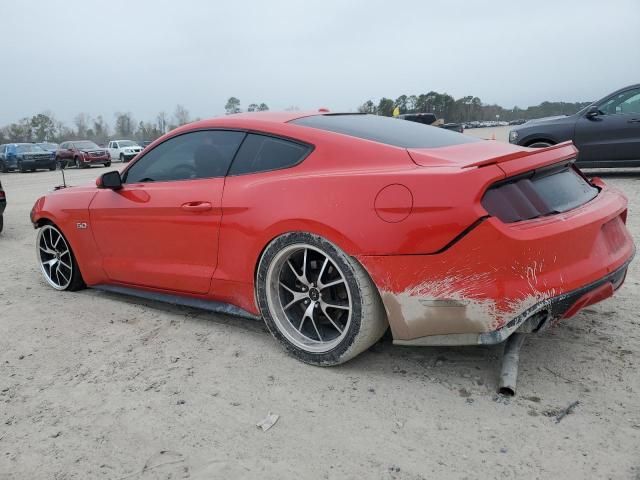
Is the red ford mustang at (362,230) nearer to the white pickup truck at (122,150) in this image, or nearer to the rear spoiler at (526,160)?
the rear spoiler at (526,160)

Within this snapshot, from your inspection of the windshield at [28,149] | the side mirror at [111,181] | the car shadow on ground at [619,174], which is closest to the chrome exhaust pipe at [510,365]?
the side mirror at [111,181]

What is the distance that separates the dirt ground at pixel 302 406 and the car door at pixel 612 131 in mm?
6364

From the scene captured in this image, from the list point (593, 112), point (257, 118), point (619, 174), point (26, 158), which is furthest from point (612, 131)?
point (26, 158)

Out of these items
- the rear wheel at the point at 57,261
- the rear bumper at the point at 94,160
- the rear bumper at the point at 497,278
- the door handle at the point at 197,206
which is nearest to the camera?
the rear bumper at the point at 497,278

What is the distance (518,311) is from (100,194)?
119 inches

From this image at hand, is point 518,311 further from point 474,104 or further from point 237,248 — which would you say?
point 474,104

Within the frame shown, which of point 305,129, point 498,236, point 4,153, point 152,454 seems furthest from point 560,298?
point 4,153

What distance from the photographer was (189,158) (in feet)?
11.4

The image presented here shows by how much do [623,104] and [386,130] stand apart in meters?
7.65

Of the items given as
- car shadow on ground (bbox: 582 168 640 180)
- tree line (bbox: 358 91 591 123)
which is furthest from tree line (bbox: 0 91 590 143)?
car shadow on ground (bbox: 582 168 640 180)

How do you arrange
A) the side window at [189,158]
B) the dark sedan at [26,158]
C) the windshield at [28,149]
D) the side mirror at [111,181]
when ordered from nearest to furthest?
the side window at [189,158] < the side mirror at [111,181] < the dark sedan at [26,158] < the windshield at [28,149]

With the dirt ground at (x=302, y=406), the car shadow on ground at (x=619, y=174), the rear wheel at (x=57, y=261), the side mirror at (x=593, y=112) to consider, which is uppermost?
the side mirror at (x=593, y=112)

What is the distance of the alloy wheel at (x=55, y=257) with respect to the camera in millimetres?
4414

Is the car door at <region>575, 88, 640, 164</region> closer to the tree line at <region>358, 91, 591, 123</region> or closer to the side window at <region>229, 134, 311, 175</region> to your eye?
the side window at <region>229, 134, 311, 175</region>
